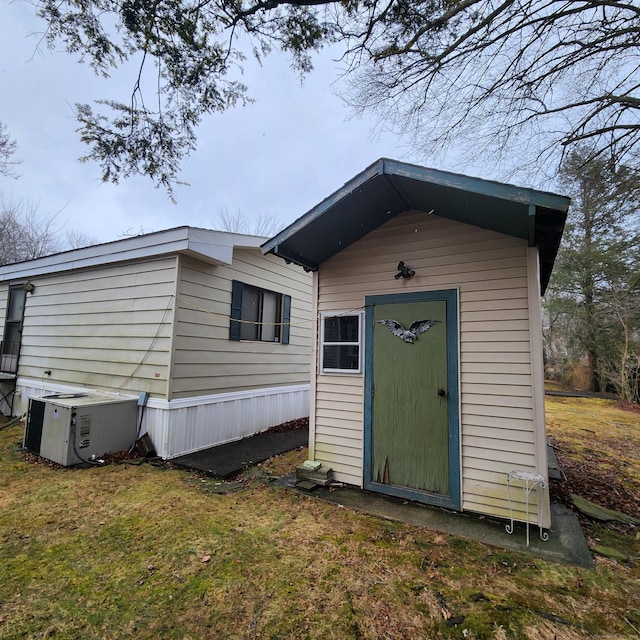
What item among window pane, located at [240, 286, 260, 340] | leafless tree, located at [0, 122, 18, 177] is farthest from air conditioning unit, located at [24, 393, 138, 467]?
leafless tree, located at [0, 122, 18, 177]

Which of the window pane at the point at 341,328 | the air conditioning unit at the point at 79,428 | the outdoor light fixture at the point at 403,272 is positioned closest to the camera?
the outdoor light fixture at the point at 403,272

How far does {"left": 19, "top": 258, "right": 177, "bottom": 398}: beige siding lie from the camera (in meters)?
5.02

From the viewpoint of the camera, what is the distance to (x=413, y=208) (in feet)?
12.4

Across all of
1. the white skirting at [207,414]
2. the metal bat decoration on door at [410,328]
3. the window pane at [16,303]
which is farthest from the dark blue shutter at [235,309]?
the window pane at [16,303]

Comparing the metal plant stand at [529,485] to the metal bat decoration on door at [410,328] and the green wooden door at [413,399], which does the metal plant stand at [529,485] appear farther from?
the metal bat decoration on door at [410,328]

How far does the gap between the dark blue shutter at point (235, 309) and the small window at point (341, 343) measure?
7.21 feet

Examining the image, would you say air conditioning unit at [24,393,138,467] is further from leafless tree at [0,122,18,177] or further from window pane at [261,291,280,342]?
leafless tree at [0,122,18,177]

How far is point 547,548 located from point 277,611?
2.18 m

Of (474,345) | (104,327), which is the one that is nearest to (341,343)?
(474,345)

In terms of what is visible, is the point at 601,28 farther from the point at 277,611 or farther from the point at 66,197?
the point at 66,197

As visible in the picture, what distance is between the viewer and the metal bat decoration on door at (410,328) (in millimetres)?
3598

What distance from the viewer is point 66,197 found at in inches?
645

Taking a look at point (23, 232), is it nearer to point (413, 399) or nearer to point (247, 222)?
point (247, 222)

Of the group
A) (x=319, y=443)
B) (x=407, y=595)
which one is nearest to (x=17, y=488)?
(x=319, y=443)
